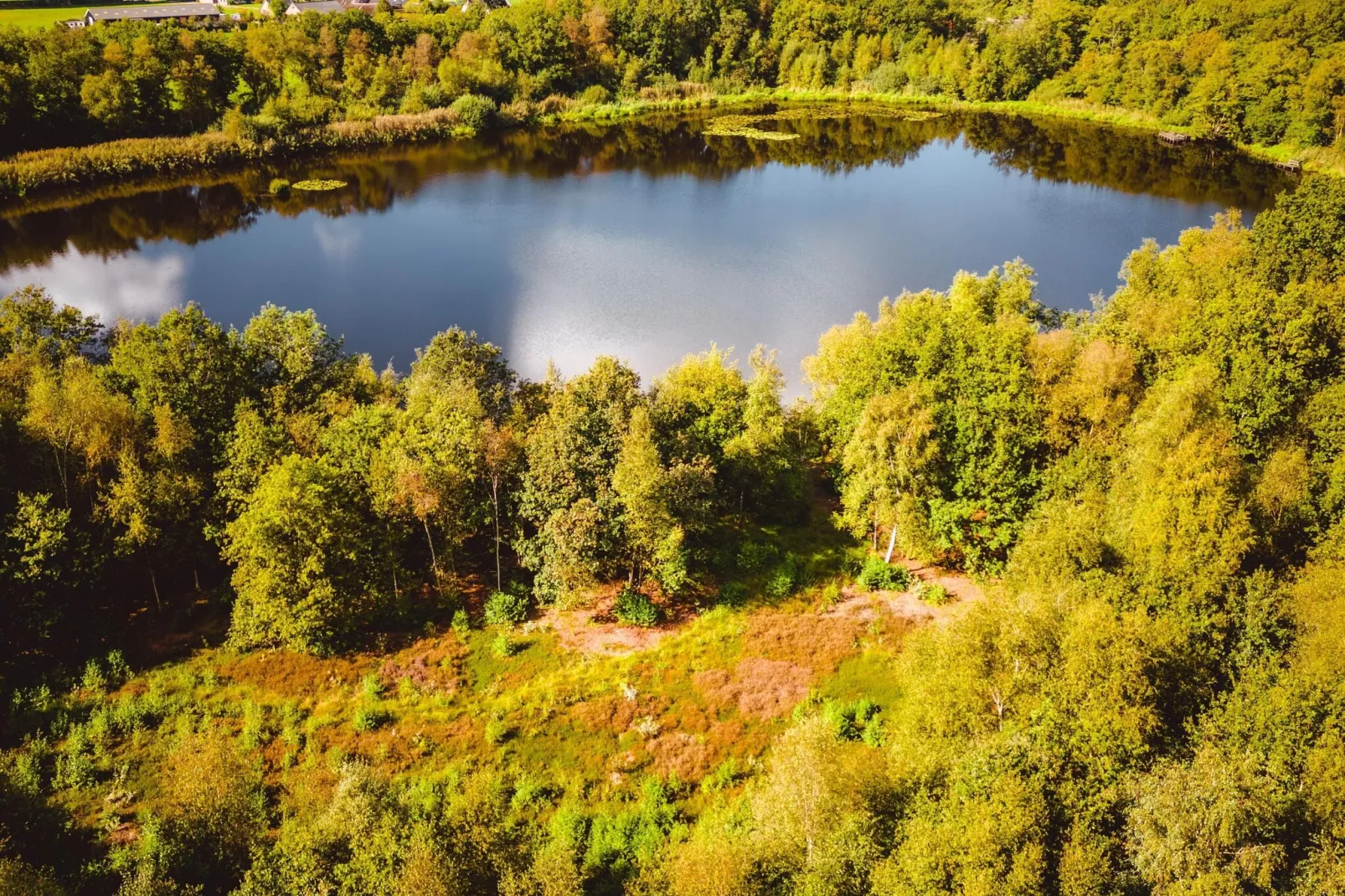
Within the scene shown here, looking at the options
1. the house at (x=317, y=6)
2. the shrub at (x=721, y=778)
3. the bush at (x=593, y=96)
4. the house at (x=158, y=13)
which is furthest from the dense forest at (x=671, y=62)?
the shrub at (x=721, y=778)

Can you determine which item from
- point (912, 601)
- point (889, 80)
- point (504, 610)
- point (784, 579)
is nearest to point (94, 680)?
point (504, 610)

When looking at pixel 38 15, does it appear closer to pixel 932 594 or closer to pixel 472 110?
pixel 472 110

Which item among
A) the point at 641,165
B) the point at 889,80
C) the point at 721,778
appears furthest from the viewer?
the point at 889,80

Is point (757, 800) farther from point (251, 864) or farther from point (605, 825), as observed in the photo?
point (251, 864)

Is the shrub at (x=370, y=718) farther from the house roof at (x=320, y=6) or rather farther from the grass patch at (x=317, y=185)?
the house roof at (x=320, y=6)

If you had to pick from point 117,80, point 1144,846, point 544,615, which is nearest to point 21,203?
point 117,80

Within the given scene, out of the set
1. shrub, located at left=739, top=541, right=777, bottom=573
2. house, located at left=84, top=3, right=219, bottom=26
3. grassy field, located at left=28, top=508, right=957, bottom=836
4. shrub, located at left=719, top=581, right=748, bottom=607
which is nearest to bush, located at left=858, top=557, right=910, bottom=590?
grassy field, located at left=28, top=508, right=957, bottom=836

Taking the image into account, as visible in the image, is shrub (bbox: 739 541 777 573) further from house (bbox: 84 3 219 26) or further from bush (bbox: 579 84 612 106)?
house (bbox: 84 3 219 26)
